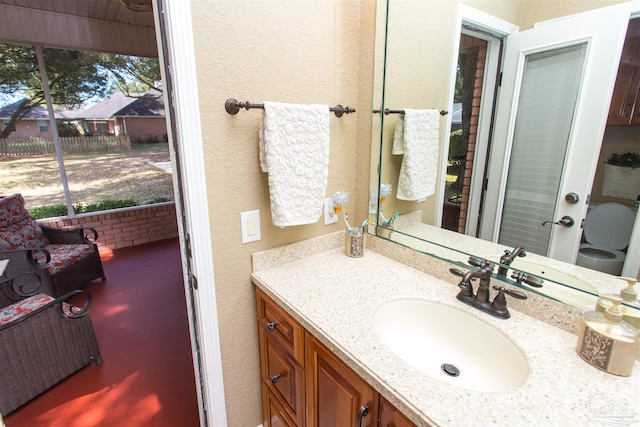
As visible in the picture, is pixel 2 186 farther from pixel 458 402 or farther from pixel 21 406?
pixel 458 402

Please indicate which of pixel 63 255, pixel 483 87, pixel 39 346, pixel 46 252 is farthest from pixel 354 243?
pixel 63 255

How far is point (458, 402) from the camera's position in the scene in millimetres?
698

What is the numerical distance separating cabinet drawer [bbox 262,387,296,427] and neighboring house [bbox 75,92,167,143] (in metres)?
4.06

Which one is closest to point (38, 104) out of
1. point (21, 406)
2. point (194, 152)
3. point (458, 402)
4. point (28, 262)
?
point (28, 262)

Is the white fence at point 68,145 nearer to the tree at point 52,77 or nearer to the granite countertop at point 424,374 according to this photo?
the tree at point 52,77

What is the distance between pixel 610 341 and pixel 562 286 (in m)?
0.25

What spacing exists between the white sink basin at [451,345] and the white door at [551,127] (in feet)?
1.11

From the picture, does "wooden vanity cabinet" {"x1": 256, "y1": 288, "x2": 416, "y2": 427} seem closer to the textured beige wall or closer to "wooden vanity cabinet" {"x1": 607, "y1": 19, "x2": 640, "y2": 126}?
the textured beige wall

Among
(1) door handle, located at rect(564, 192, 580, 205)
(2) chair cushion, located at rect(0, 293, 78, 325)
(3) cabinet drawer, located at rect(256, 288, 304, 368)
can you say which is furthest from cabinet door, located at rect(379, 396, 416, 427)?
(2) chair cushion, located at rect(0, 293, 78, 325)

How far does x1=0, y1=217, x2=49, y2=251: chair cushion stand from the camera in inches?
107

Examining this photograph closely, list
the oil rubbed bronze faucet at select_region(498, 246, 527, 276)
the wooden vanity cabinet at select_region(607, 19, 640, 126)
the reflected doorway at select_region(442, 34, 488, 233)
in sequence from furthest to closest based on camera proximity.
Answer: the reflected doorway at select_region(442, 34, 488, 233)
the oil rubbed bronze faucet at select_region(498, 246, 527, 276)
the wooden vanity cabinet at select_region(607, 19, 640, 126)

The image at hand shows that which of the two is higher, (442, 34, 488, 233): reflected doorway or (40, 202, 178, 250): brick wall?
(442, 34, 488, 233): reflected doorway

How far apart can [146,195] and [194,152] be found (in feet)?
12.7

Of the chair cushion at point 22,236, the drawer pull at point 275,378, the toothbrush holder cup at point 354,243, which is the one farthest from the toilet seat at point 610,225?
the chair cushion at point 22,236
